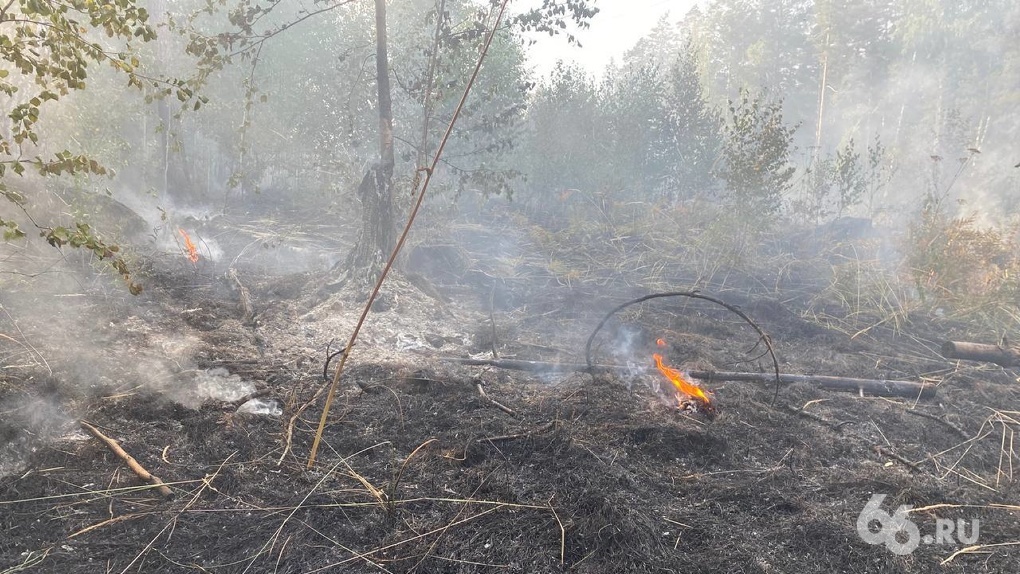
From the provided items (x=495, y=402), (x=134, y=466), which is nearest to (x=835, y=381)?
(x=495, y=402)

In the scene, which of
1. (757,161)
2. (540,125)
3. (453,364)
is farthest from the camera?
(540,125)

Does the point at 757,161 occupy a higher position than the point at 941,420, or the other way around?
the point at 757,161

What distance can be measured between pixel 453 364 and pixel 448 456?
247cm

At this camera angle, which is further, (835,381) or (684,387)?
(835,381)

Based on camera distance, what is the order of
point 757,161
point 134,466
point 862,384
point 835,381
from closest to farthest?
point 134,466 → point 862,384 → point 835,381 → point 757,161

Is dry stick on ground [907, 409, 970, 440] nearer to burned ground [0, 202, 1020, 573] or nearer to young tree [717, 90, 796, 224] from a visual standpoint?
burned ground [0, 202, 1020, 573]

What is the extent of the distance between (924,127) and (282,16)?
35059mm

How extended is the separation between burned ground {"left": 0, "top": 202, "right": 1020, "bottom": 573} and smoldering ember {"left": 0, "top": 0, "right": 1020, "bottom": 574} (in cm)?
3

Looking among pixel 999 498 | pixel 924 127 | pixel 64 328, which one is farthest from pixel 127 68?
pixel 924 127

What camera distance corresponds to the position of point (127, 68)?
2.56 m

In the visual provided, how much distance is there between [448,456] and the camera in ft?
13.1

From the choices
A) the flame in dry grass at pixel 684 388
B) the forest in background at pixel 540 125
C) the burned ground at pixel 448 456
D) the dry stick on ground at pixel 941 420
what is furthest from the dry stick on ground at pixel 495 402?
the dry stick on ground at pixel 941 420

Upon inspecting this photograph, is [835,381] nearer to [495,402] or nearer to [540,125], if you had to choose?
[495,402]

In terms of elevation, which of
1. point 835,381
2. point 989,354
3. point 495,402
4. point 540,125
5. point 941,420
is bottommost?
point 941,420
